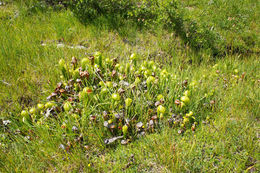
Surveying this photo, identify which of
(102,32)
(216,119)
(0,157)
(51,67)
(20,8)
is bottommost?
(0,157)

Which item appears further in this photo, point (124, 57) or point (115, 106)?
point (124, 57)

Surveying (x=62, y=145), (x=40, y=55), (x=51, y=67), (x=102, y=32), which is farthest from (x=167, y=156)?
(x=102, y=32)

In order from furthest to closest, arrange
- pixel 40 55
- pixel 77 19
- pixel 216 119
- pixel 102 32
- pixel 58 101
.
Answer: pixel 77 19, pixel 102 32, pixel 40 55, pixel 58 101, pixel 216 119

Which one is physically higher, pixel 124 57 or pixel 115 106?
pixel 124 57

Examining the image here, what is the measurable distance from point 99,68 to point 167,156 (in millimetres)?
1711

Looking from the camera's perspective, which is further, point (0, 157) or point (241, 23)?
point (241, 23)

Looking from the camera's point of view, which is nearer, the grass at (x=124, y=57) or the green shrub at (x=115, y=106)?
the grass at (x=124, y=57)

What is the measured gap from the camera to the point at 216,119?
2629 mm

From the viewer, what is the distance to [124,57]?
3.84m

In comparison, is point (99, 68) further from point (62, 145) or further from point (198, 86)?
point (198, 86)

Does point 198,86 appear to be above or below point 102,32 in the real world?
below

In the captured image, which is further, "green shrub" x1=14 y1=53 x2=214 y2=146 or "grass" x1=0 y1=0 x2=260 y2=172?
"green shrub" x1=14 y1=53 x2=214 y2=146

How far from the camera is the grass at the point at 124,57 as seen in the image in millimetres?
2178

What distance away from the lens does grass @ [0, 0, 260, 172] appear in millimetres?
2178
